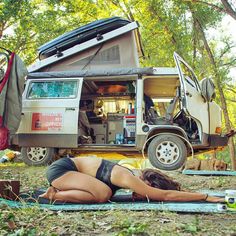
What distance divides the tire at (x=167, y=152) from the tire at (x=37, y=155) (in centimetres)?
206

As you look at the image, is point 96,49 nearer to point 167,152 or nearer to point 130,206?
point 167,152

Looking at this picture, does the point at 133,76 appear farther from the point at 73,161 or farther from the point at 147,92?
the point at 73,161

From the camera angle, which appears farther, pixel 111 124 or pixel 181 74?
pixel 111 124

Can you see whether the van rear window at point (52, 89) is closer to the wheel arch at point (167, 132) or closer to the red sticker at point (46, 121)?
the red sticker at point (46, 121)

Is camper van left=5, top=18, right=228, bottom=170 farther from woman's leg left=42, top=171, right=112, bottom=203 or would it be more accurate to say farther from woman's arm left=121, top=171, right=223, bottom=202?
woman's leg left=42, top=171, right=112, bottom=203

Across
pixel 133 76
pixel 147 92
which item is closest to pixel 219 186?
pixel 133 76

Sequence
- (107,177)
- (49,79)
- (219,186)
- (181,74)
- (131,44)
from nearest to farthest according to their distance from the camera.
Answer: (107,177)
(219,186)
(181,74)
(49,79)
(131,44)

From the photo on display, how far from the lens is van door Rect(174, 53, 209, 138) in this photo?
8383mm

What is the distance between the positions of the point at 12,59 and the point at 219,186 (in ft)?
15.7

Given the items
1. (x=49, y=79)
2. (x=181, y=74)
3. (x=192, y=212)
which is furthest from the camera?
(x=49, y=79)

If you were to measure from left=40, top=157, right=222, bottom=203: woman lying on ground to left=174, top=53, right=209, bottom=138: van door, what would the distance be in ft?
12.6

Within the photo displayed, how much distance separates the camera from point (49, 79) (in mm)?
9289

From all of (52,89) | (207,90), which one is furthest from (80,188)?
(52,89)

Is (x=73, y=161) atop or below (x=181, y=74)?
below
